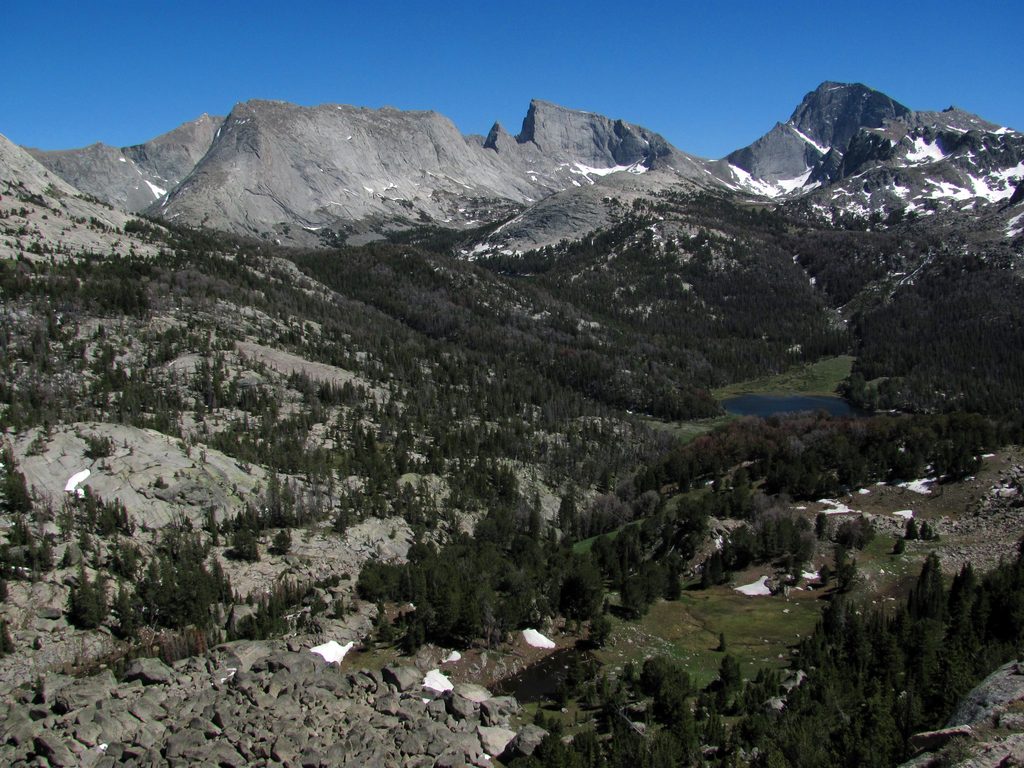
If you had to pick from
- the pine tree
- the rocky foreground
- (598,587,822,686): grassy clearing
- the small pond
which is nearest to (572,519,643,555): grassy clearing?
(598,587,822,686): grassy clearing

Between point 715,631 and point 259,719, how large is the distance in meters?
50.4

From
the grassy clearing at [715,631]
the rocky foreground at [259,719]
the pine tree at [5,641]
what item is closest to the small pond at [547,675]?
the grassy clearing at [715,631]

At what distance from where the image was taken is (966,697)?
49.2 metres

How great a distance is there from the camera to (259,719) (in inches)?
2232

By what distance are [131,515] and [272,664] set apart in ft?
141


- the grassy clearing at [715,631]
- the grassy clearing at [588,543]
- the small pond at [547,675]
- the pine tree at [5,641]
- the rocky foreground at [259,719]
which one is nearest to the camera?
the rocky foreground at [259,719]

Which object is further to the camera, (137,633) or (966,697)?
(137,633)

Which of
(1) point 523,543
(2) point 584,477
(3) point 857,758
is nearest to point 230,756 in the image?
(3) point 857,758

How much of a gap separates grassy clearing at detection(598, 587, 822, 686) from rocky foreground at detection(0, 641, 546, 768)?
2119 cm

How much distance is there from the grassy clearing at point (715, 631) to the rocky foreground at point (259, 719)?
69.5 feet

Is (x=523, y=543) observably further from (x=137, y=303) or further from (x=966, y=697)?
(x=137, y=303)

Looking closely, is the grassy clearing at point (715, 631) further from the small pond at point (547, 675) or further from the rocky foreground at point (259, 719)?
the rocky foreground at point (259, 719)

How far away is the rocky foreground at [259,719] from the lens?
52938 millimetres

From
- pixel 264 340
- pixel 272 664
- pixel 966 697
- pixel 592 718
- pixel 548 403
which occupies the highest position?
pixel 264 340
